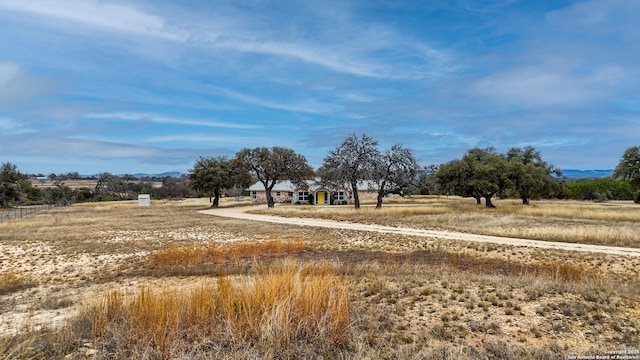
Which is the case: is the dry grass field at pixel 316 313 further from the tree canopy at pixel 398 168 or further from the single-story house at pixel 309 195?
the single-story house at pixel 309 195

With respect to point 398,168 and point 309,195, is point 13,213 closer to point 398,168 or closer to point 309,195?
point 309,195

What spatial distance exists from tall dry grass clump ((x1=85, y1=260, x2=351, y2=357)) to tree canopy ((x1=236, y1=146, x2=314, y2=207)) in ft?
136

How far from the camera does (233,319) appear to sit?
217 inches

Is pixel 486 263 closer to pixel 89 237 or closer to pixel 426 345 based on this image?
pixel 426 345

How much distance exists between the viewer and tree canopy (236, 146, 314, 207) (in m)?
47.4

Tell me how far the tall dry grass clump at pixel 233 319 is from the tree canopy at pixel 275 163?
4139cm

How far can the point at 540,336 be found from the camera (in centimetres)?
566

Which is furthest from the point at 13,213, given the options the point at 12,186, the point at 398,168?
the point at 398,168

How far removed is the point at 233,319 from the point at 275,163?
4219cm

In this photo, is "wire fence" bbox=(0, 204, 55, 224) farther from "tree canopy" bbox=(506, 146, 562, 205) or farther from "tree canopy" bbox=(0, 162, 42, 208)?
"tree canopy" bbox=(506, 146, 562, 205)

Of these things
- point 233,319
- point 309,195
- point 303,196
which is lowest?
point 233,319

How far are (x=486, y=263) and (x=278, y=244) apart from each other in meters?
7.73

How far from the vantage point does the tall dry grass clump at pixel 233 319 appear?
5.07 m

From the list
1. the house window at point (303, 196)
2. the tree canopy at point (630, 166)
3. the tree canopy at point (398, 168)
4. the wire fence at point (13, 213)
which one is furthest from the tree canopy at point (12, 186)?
the tree canopy at point (630, 166)
